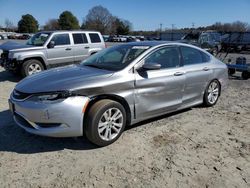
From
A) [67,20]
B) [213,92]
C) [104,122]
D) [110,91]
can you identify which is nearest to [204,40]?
[213,92]

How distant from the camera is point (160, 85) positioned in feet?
14.6

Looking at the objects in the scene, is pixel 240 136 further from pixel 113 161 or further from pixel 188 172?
pixel 113 161

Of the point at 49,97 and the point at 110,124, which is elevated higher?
the point at 49,97

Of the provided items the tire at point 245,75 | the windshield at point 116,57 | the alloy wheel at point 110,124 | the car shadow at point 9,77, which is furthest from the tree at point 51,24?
the alloy wheel at point 110,124

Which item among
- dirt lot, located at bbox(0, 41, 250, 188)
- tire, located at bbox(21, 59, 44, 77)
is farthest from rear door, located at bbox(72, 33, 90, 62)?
dirt lot, located at bbox(0, 41, 250, 188)

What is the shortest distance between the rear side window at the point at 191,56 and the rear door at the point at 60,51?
558cm

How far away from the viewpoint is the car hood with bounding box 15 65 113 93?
3.58 meters

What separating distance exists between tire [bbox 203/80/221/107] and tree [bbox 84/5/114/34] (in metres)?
78.3

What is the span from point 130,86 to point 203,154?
1.50m

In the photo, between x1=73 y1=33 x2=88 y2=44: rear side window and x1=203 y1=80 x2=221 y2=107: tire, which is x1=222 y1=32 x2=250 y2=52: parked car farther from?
x1=73 y1=33 x2=88 y2=44: rear side window

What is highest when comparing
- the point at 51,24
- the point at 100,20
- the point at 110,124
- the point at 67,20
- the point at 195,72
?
the point at 100,20

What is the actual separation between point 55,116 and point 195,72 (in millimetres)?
3047

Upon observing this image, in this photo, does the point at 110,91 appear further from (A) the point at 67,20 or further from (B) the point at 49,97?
(A) the point at 67,20

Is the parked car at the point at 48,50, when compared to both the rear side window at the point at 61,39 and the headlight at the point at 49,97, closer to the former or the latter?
the rear side window at the point at 61,39
